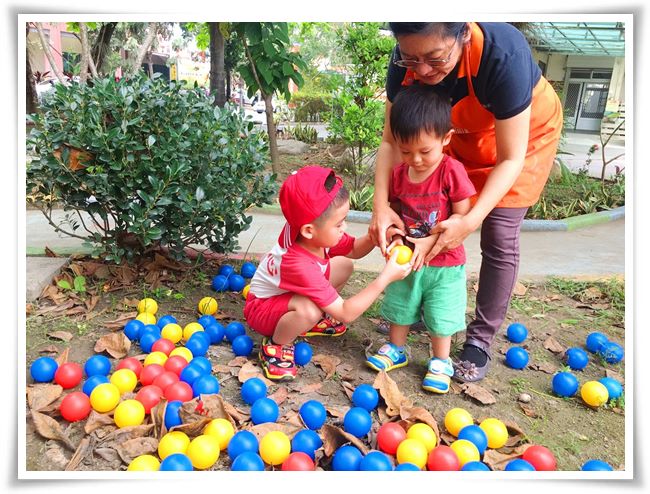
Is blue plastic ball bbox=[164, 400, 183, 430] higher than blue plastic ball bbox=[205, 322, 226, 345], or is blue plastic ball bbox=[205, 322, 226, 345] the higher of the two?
blue plastic ball bbox=[205, 322, 226, 345]

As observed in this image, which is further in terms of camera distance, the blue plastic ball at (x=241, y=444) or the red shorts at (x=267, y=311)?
the red shorts at (x=267, y=311)

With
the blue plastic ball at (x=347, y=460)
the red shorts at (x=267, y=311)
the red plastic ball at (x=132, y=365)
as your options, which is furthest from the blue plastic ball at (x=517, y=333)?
the red plastic ball at (x=132, y=365)

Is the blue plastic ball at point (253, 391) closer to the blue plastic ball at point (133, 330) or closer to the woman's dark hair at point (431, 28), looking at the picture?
the blue plastic ball at point (133, 330)

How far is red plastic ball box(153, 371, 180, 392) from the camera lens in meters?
2.47

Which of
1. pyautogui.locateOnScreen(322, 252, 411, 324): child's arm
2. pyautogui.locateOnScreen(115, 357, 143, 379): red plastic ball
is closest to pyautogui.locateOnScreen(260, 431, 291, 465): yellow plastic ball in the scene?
pyautogui.locateOnScreen(322, 252, 411, 324): child's arm

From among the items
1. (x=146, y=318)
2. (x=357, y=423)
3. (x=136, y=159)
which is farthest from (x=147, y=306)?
(x=357, y=423)

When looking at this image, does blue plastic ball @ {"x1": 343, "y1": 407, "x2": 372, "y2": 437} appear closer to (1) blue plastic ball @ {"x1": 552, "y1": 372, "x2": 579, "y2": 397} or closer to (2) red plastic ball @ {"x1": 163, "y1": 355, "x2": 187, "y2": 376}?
(2) red plastic ball @ {"x1": 163, "y1": 355, "x2": 187, "y2": 376}

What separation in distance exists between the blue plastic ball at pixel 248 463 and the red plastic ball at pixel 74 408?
758 mm

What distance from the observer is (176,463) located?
1949 mm

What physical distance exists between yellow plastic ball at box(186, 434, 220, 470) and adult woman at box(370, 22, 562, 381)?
3.86 ft

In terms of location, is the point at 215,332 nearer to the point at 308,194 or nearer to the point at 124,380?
the point at 124,380

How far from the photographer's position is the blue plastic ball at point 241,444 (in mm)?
2086

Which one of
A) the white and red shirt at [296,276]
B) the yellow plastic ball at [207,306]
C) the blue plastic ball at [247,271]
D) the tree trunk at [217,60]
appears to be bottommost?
the yellow plastic ball at [207,306]
